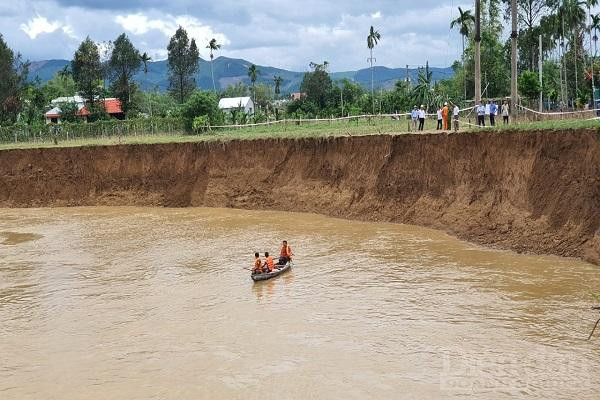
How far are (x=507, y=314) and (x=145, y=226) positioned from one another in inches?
792

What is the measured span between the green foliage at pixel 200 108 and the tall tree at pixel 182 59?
33.3 meters

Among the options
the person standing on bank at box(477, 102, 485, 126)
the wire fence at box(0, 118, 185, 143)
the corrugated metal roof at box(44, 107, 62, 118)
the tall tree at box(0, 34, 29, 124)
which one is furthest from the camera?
the corrugated metal roof at box(44, 107, 62, 118)

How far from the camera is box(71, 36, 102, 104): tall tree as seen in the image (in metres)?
66.3

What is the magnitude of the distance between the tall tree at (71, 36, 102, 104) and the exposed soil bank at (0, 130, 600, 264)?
25603 mm

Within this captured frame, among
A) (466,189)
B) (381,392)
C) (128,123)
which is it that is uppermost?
(128,123)

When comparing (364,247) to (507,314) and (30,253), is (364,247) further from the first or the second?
(30,253)

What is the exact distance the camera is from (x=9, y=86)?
65812 millimetres

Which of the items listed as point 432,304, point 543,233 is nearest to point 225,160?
point 543,233

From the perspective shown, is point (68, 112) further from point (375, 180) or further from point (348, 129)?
point (375, 180)

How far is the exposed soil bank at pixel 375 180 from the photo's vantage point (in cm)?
2180

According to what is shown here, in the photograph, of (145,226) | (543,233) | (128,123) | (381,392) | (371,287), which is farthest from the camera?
(128,123)

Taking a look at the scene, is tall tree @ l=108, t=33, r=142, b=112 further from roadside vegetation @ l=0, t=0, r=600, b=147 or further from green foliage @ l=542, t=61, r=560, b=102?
green foliage @ l=542, t=61, r=560, b=102

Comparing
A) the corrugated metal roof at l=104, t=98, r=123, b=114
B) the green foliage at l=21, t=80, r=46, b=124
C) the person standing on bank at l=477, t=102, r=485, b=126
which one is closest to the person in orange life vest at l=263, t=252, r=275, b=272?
the person standing on bank at l=477, t=102, r=485, b=126

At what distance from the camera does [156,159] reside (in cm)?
3941
